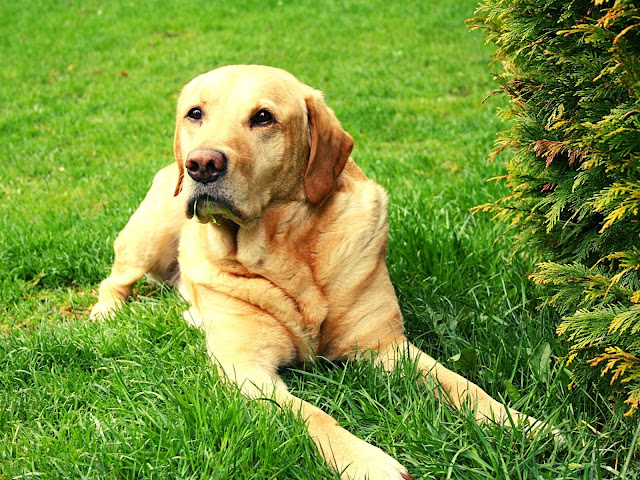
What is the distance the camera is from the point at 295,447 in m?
2.28

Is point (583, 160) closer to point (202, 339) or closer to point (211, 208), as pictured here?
point (211, 208)

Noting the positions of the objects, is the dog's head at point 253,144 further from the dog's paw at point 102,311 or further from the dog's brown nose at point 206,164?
the dog's paw at point 102,311

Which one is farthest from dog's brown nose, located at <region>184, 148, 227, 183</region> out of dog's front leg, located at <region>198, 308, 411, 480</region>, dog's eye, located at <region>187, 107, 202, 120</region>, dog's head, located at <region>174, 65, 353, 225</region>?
dog's front leg, located at <region>198, 308, 411, 480</region>

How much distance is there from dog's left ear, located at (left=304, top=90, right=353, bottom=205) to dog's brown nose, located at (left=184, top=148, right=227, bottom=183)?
1.65 feet

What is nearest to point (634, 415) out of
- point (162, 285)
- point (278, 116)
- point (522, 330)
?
point (522, 330)

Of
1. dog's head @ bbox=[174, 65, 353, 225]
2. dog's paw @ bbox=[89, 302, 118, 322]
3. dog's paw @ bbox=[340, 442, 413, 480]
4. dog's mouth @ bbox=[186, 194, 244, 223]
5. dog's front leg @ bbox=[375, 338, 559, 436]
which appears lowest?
dog's paw @ bbox=[89, 302, 118, 322]

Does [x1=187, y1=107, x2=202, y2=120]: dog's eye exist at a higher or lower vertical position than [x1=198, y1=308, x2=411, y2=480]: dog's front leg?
higher

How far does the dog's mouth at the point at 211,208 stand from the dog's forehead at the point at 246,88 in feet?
1.58

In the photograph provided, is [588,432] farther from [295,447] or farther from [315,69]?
[315,69]

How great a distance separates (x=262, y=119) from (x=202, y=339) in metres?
1.10

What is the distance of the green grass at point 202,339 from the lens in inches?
89.7

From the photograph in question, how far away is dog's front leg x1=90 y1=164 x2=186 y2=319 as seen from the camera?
159 inches

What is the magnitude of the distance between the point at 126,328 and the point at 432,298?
1.60 meters

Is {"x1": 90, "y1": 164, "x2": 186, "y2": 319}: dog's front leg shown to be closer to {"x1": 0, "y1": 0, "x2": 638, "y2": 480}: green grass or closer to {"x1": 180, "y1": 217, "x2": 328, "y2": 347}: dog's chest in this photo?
{"x1": 0, "y1": 0, "x2": 638, "y2": 480}: green grass
